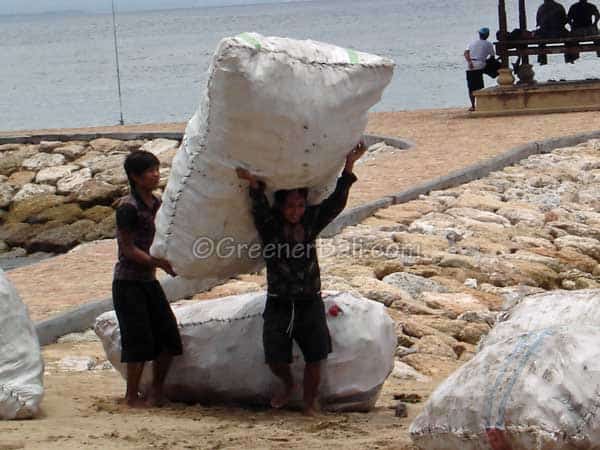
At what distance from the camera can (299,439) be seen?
246 inches

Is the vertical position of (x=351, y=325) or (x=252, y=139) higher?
(x=252, y=139)

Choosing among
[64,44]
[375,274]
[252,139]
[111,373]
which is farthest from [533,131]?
[64,44]

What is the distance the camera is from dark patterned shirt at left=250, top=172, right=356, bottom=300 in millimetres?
6863

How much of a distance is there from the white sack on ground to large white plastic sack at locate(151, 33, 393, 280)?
3.47ft

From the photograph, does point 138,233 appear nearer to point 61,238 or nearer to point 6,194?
point 61,238

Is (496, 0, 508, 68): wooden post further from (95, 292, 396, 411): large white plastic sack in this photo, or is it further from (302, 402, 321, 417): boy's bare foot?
(302, 402, 321, 417): boy's bare foot

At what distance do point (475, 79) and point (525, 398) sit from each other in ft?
61.0

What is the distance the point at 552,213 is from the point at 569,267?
1.79 m

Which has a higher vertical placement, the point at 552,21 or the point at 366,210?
the point at 552,21

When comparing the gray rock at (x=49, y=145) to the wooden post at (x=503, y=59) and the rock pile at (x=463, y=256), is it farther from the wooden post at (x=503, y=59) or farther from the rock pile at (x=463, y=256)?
the rock pile at (x=463, y=256)

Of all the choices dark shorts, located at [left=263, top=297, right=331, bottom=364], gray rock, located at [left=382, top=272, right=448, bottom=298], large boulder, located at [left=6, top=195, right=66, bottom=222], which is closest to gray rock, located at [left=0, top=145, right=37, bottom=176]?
large boulder, located at [left=6, top=195, right=66, bottom=222]

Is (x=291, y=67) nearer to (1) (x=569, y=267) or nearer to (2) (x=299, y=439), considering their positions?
(2) (x=299, y=439)

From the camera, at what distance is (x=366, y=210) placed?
1247 centimetres

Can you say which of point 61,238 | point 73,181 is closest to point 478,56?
point 73,181
